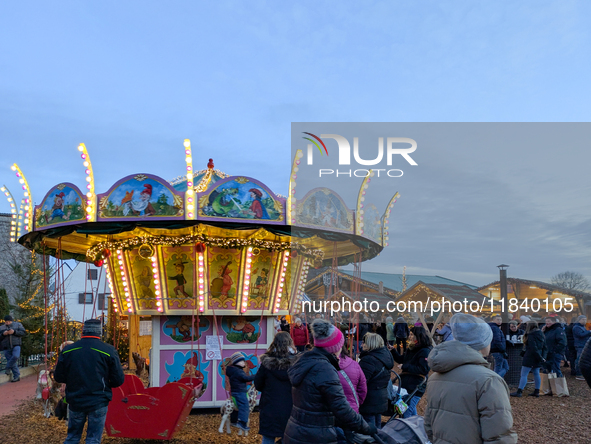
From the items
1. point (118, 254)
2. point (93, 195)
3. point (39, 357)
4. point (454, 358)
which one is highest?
point (93, 195)

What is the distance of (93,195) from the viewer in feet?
25.6

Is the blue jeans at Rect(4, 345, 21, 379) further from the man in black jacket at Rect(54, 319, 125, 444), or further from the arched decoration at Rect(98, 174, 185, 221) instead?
the man in black jacket at Rect(54, 319, 125, 444)

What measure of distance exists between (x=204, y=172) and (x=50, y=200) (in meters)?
2.86

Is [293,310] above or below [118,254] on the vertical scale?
below

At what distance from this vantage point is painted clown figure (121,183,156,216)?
7680 mm

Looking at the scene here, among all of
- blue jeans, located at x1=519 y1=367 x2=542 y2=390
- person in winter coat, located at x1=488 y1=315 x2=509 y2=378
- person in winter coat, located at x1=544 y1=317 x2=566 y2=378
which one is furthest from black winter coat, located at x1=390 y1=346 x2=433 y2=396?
person in winter coat, located at x1=544 y1=317 x2=566 y2=378

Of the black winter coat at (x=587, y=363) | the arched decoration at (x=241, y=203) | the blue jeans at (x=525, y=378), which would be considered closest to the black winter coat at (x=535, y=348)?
→ the blue jeans at (x=525, y=378)

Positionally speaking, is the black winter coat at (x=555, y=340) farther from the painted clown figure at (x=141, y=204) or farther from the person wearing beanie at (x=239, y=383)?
the painted clown figure at (x=141, y=204)

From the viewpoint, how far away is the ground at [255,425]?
23.1 feet

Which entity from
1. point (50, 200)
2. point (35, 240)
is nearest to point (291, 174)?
point (50, 200)

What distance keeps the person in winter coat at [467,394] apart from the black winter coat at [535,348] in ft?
24.8

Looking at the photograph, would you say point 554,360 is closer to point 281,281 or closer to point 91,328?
point 281,281

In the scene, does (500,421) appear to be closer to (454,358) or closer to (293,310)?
(454,358)

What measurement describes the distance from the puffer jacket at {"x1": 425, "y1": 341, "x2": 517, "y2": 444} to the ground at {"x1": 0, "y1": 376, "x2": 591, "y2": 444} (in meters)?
4.66
